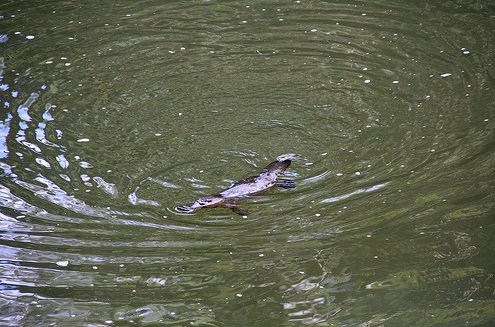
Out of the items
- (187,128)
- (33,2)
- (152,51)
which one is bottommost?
(187,128)

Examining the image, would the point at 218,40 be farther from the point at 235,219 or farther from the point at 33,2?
the point at 235,219

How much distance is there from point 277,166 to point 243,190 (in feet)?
1.50

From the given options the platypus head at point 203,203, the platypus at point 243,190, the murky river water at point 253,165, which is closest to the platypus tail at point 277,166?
the platypus at point 243,190

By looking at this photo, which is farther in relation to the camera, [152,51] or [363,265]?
[152,51]

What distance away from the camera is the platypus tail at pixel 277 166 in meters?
5.55

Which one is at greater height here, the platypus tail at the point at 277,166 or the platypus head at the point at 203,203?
the platypus tail at the point at 277,166

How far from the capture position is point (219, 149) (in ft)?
20.2

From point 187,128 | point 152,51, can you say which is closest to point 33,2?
point 152,51

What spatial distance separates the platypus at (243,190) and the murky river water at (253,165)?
103mm

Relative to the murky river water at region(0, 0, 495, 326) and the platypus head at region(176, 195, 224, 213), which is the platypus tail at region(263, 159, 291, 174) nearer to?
the murky river water at region(0, 0, 495, 326)

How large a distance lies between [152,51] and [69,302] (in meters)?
4.57

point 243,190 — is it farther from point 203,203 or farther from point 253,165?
point 253,165

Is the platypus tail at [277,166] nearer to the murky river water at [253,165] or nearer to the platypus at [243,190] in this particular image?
the platypus at [243,190]

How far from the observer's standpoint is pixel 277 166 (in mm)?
5598
